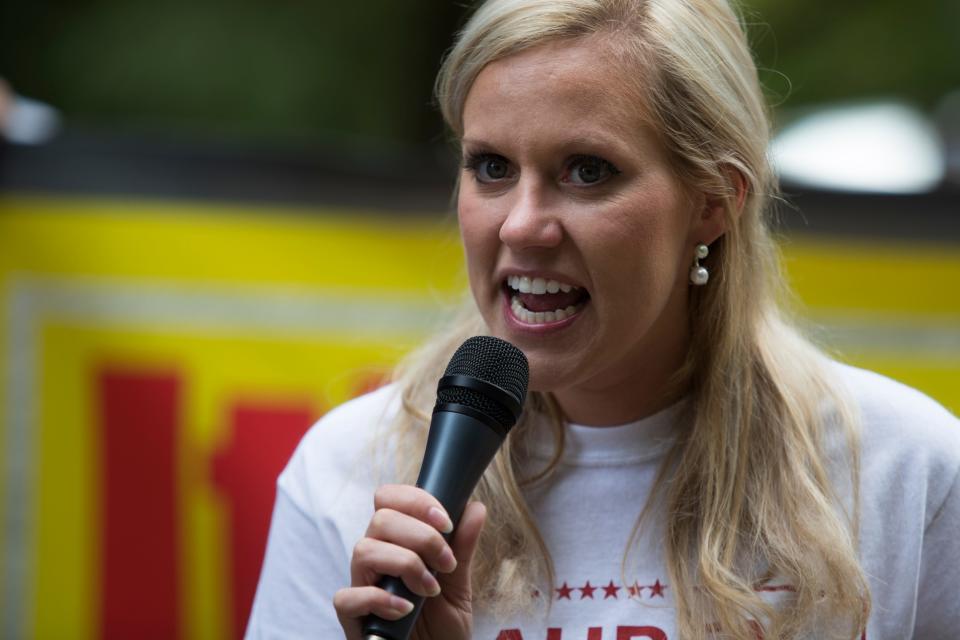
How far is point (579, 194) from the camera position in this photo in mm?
1979

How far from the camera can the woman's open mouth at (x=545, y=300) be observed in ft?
6.56

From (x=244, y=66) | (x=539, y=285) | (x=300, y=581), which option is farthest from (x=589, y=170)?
(x=244, y=66)

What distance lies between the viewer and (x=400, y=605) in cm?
159

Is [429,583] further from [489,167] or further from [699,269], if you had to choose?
[699,269]

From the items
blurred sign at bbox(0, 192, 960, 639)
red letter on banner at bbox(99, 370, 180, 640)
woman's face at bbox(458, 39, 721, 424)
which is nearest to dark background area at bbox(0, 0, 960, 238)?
blurred sign at bbox(0, 192, 960, 639)

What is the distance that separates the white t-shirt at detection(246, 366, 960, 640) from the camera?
6.77ft

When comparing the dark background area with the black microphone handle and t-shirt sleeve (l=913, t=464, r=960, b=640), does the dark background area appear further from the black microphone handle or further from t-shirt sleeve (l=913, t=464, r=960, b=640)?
the black microphone handle

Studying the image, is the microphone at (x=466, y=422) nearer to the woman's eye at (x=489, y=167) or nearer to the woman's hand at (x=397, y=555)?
the woman's hand at (x=397, y=555)

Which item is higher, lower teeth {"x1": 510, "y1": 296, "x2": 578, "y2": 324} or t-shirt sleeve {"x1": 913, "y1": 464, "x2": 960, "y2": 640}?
lower teeth {"x1": 510, "y1": 296, "x2": 578, "y2": 324}

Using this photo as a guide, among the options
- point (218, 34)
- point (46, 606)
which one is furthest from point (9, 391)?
point (218, 34)

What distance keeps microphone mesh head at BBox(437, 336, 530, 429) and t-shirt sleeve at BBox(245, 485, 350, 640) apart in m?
0.52

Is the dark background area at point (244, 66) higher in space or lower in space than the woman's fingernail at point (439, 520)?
higher

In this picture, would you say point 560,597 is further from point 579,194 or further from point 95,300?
point 95,300

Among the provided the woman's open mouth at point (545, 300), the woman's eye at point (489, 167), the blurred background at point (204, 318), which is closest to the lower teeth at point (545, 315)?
the woman's open mouth at point (545, 300)
